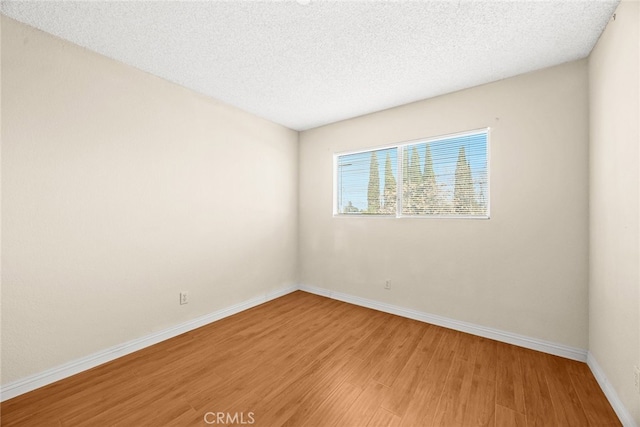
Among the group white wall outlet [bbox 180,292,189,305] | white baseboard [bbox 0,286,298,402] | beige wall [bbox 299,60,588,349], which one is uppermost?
beige wall [bbox 299,60,588,349]

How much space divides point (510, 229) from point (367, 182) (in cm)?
175

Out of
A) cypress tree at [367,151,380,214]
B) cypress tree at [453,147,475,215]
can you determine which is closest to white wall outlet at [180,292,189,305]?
cypress tree at [367,151,380,214]

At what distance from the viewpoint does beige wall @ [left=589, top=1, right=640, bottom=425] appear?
4.68ft

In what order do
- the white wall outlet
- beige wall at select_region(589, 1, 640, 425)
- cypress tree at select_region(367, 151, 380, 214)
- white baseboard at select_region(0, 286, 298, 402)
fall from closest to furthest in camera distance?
beige wall at select_region(589, 1, 640, 425), white baseboard at select_region(0, 286, 298, 402), the white wall outlet, cypress tree at select_region(367, 151, 380, 214)

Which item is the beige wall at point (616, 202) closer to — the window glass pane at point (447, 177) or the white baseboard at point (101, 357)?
the window glass pane at point (447, 177)

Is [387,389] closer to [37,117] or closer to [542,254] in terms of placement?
[542,254]

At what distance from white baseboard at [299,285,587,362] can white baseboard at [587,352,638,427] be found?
14 cm

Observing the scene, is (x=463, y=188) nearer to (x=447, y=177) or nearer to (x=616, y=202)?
(x=447, y=177)

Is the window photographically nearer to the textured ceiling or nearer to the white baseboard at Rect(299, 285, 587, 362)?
the textured ceiling

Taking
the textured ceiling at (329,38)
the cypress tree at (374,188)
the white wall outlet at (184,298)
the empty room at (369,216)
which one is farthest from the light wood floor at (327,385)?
the textured ceiling at (329,38)

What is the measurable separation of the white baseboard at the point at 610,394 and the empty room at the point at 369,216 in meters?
0.02

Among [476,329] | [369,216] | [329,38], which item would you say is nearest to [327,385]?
Answer: [476,329]

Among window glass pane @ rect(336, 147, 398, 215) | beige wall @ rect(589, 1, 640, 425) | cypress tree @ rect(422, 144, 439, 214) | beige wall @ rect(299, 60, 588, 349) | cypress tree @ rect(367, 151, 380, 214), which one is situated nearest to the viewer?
beige wall @ rect(589, 1, 640, 425)

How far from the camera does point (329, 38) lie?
1922 mm
